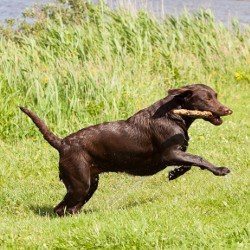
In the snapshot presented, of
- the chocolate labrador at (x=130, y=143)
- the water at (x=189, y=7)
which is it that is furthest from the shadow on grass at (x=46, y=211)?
the water at (x=189, y=7)

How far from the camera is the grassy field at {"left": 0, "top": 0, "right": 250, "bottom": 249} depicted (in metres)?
6.00

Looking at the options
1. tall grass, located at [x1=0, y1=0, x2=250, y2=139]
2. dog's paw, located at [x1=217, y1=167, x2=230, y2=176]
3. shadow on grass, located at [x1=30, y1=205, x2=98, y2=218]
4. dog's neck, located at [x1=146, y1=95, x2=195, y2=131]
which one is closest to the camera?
dog's paw, located at [x1=217, y1=167, x2=230, y2=176]

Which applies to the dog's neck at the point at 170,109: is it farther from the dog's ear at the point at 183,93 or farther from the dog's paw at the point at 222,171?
the dog's paw at the point at 222,171

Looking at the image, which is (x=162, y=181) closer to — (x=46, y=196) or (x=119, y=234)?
(x=46, y=196)

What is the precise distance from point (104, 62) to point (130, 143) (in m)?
6.08

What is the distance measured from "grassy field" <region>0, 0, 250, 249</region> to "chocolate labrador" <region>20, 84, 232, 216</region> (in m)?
0.38

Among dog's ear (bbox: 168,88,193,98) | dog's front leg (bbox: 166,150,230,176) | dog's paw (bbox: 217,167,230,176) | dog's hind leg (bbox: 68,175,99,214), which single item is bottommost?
dog's hind leg (bbox: 68,175,99,214)

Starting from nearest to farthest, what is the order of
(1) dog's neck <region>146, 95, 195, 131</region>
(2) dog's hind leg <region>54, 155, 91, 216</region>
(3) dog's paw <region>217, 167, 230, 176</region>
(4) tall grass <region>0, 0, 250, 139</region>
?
1. (3) dog's paw <region>217, 167, 230, 176</region>
2. (2) dog's hind leg <region>54, 155, 91, 216</region>
3. (1) dog's neck <region>146, 95, 195, 131</region>
4. (4) tall grass <region>0, 0, 250, 139</region>

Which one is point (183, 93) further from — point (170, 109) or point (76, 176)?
point (76, 176)

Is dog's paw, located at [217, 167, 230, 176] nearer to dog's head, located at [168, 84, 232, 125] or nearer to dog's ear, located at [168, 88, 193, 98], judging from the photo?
dog's head, located at [168, 84, 232, 125]

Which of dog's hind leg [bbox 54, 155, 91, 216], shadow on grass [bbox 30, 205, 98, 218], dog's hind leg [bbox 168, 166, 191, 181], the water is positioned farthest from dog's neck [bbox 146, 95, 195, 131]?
the water

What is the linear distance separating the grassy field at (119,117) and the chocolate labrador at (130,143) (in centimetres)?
38

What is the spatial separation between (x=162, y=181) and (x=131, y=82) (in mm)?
4493

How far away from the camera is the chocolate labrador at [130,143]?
757 cm
